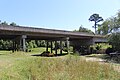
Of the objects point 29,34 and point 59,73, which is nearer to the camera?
point 59,73

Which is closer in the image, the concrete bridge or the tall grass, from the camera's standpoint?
the tall grass

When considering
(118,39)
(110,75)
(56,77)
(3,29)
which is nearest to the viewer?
(56,77)

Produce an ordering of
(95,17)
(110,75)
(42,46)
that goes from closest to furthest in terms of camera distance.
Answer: (110,75) → (42,46) → (95,17)

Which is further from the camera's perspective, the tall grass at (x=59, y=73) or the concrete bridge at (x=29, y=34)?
the concrete bridge at (x=29, y=34)

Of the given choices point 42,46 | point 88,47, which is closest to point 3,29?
point 88,47

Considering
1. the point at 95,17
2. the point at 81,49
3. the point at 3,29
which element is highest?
the point at 95,17

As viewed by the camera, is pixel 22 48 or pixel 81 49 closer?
pixel 22 48

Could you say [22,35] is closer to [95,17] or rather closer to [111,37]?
[111,37]

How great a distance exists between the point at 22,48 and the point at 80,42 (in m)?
35.2

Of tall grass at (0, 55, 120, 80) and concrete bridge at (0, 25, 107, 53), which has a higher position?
concrete bridge at (0, 25, 107, 53)

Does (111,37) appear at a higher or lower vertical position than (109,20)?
lower

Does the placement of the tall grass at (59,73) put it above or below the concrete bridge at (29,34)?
below

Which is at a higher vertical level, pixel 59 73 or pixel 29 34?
pixel 29 34

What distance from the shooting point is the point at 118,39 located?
170 feet
